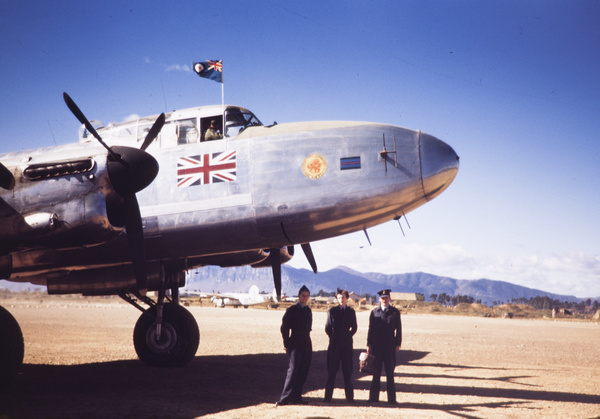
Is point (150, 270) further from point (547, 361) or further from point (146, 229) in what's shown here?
point (547, 361)

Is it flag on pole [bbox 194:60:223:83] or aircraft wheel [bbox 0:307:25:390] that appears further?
flag on pole [bbox 194:60:223:83]

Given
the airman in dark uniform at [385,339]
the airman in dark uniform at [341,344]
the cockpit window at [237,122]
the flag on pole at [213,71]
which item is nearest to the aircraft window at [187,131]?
the cockpit window at [237,122]

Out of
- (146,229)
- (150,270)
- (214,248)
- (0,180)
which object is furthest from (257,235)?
(0,180)

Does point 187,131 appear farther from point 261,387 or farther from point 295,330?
point 261,387

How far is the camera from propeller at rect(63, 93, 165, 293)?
8625 millimetres

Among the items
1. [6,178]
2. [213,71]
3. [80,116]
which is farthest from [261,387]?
[213,71]

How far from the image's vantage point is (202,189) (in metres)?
10.3

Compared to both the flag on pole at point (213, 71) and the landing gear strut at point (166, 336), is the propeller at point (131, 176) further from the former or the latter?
the flag on pole at point (213, 71)

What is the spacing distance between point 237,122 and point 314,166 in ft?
7.69

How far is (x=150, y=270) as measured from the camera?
38.8 ft

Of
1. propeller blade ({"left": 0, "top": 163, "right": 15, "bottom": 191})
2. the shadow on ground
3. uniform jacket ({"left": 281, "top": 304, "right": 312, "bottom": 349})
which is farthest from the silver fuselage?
the shadow on ground

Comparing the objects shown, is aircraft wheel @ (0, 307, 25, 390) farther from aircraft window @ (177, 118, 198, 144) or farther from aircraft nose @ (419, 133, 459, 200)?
aircraft nose @ (419, 133, 459, 200)

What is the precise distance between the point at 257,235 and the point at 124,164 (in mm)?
2930

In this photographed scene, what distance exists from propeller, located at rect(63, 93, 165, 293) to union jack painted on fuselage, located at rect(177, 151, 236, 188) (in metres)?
1.50
